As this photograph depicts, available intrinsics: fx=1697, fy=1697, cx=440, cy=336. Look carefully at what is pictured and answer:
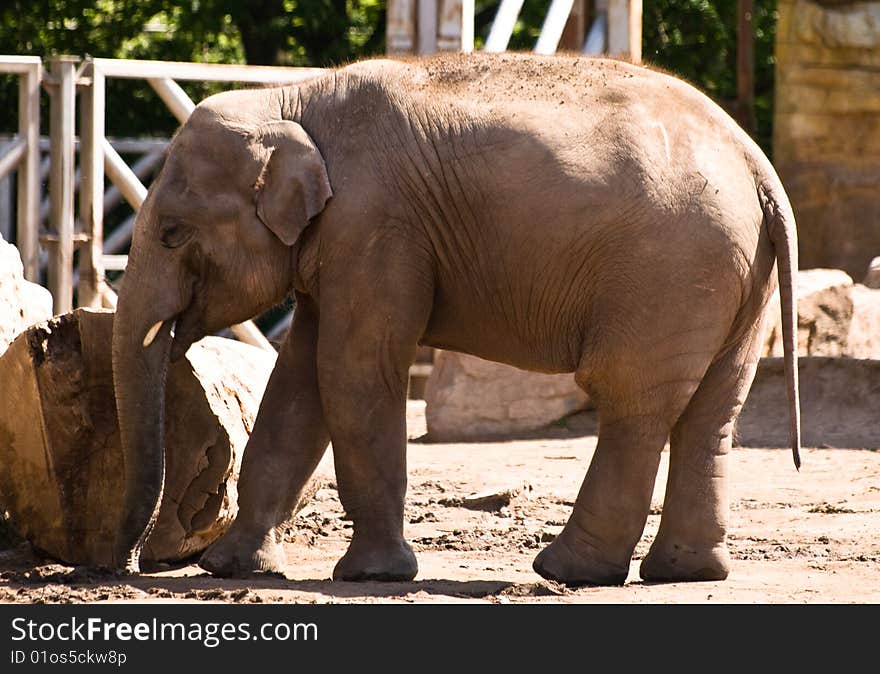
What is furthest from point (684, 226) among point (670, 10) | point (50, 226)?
point (670, 10)

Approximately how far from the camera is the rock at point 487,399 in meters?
9.97

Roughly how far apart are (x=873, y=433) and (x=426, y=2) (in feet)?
12.7

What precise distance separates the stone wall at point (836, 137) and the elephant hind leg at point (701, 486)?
779cm

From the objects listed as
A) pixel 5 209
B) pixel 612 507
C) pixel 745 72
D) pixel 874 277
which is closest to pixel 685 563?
pixel 612 507

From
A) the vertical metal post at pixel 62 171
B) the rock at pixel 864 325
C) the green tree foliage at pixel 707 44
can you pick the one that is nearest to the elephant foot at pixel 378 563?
the vertical metal post at pixel 62 171

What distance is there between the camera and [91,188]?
9.62 metres

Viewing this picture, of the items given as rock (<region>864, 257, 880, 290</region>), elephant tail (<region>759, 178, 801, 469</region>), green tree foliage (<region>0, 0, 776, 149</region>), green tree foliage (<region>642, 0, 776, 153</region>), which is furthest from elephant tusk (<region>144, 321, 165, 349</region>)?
green tree foliage (<region>642, 0, 776, 153</region>)

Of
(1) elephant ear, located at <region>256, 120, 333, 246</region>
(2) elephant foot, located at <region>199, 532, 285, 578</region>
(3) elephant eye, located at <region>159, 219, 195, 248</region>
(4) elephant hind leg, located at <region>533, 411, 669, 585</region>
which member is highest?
(1) elephant ear, located at <region>256, 120, 333, 246</region>

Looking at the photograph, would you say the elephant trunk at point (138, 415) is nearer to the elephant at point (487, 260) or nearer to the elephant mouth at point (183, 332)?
the elephant at point (487, 260)

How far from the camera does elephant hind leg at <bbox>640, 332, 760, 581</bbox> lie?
5891 mm

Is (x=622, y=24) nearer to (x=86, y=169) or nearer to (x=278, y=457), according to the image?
(x=86, y=169)

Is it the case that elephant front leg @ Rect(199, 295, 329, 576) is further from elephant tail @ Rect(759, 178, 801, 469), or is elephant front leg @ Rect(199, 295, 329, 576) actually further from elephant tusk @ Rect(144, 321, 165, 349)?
elephant tail @ Rect(759, 178, 801, 469)

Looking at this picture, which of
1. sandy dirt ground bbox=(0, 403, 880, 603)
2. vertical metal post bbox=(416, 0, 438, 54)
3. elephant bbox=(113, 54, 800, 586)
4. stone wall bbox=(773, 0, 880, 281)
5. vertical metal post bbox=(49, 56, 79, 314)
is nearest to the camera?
sandy dirt ground bbox=(0, 403, 880, 603)
